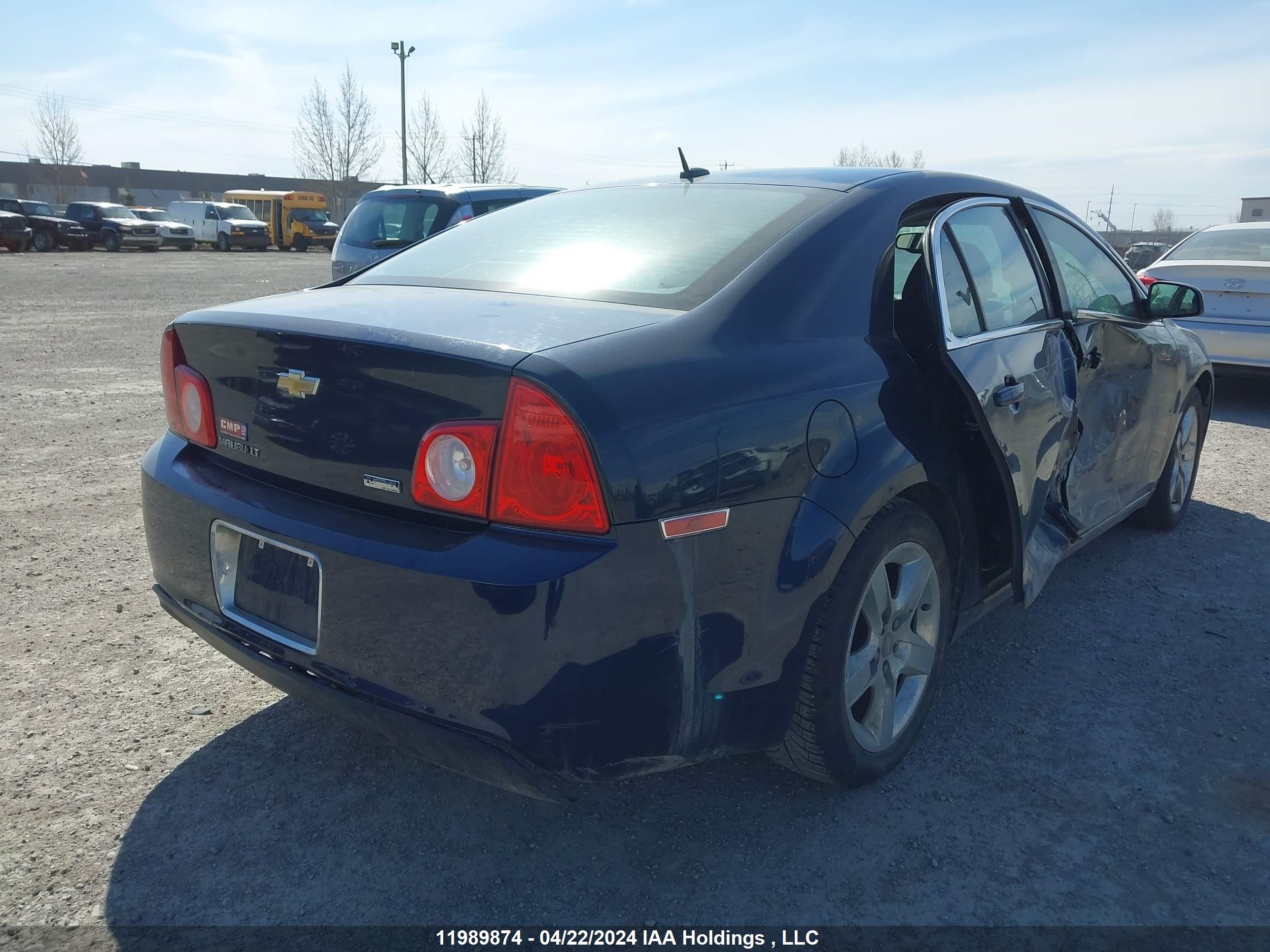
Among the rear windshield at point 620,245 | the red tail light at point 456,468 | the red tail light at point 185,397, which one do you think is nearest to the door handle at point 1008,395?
the rear windshield at point 620,245

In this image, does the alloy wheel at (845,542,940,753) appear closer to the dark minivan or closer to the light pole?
the dark minivan

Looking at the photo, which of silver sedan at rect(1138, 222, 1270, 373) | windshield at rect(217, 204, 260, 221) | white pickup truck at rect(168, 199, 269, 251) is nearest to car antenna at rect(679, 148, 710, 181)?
silver sedan at rect(1138, 222, 1270, 373)

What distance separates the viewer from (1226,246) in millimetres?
8453

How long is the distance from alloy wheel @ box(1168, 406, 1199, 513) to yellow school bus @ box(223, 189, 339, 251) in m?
40.1

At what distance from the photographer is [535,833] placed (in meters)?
2.56

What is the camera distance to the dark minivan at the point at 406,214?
1001 cm

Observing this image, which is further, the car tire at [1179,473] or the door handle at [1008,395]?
the car tire at [1179,473]

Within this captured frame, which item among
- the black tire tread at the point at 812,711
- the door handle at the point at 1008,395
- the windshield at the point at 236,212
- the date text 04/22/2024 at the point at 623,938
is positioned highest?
the windshield at the point at 236,212

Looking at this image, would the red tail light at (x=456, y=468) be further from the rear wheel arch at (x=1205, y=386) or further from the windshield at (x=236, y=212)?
the windshield at (x=236, y=212)

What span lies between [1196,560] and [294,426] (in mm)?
4050

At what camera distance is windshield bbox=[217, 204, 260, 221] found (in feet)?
131

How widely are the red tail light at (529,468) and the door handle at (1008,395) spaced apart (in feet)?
4.86

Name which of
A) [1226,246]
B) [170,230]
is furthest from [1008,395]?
[170,230]

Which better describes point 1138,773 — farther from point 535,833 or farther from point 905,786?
point 535,833
